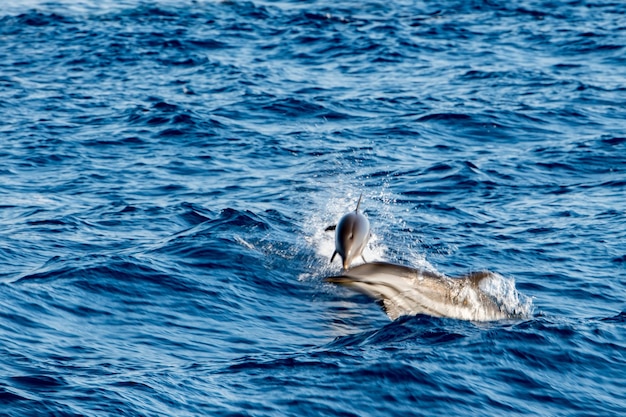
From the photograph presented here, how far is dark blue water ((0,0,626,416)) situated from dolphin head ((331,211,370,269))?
1202 mm

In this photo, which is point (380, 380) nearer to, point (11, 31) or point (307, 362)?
point (307, 362)

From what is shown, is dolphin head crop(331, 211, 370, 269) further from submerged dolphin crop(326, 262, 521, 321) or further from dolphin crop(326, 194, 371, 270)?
submerged dolphin crop(326, 262, 521, 321)

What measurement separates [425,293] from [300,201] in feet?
25.5

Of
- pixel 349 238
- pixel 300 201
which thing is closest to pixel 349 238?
pixel 349 238

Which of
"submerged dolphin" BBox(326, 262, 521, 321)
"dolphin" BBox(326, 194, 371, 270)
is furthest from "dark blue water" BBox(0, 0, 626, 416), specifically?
"dolphin" BBox(326, 194, 371, 270)

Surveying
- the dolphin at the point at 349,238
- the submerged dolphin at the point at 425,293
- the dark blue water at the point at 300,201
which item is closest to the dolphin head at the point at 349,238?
the dolphin at the point at 349,238

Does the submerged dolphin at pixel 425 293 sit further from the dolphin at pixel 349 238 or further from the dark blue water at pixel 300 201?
the dolphin at pixel 349 238

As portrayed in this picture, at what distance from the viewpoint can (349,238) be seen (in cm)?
1678

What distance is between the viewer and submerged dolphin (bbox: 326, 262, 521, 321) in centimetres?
1543

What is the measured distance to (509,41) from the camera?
38.6m

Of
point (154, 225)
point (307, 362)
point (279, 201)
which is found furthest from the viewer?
point (279, 201)

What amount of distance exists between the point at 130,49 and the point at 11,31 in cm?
595

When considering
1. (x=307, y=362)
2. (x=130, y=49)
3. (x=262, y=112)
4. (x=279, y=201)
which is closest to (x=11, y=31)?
(x=130, y=49)

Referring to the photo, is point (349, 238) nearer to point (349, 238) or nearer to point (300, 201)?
point (349, 238)
